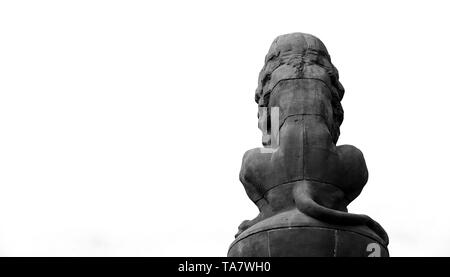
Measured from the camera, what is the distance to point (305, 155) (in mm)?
16469

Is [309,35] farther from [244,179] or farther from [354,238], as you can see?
[354,238]

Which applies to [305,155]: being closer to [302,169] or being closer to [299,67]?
[302,169]

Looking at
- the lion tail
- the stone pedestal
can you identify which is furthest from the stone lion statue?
the stone pedestal

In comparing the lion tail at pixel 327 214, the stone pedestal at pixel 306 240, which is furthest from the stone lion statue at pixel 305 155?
the stone pedestal at pixel 306 240

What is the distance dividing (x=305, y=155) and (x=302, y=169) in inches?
8.0

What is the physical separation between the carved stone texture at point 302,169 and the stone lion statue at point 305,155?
13 millimetres

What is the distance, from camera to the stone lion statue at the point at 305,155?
16281 mm

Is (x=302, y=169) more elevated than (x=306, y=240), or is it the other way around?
(x=302, y=169)

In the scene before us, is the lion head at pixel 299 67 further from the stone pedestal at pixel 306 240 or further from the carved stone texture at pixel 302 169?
the stone pedestal at pixel 306 240

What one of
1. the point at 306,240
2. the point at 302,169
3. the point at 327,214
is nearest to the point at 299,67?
the point at 302,169

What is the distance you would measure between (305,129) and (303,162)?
0.52m

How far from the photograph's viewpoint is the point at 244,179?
1698 cm
